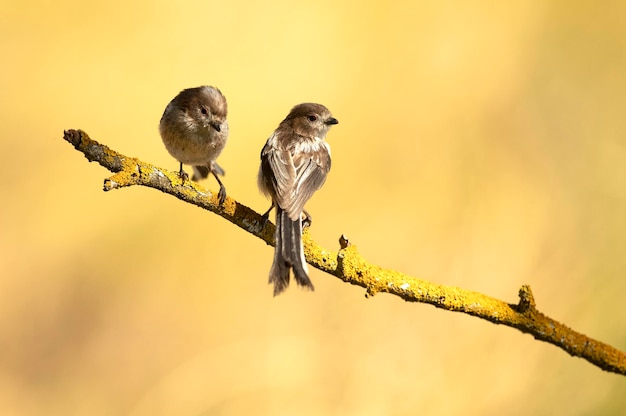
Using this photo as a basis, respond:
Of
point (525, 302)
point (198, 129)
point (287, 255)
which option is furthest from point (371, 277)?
point (198, 129)

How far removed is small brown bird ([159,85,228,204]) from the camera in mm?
3955

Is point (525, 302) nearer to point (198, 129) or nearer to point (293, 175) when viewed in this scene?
point (293, 175)

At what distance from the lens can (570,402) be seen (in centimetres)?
729

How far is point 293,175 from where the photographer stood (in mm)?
3760

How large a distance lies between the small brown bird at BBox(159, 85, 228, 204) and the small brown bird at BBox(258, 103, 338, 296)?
31cm

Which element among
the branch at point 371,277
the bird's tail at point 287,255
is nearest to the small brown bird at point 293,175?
the bird's tail at point 287,255

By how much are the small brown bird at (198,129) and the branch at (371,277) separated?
833 mm

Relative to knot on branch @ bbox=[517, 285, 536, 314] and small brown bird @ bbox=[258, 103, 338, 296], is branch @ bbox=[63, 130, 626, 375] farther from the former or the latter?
small brown bird @ bbox=[258, 103, 338, 296]

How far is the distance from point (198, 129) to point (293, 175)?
647 millimetres

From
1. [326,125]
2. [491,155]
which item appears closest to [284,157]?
[326,125]

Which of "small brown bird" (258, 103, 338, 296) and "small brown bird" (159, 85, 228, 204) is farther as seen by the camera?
"small brown bird" (159, 85, 228, 204)

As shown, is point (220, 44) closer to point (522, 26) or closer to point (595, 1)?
point (522, 26)

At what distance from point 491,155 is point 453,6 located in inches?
78.9

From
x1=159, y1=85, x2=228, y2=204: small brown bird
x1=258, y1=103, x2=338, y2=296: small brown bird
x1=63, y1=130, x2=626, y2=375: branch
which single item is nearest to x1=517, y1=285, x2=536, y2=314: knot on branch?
x1=63, y1=130, x2=626, y2=375: branch
